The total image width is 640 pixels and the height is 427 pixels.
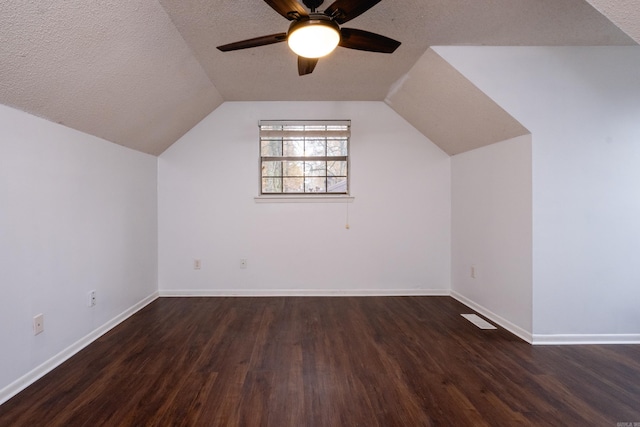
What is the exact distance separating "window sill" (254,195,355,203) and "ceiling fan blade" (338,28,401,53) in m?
1.91

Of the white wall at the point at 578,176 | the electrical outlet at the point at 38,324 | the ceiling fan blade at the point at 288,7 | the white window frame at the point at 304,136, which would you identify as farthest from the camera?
the white window frame at the point at 304,136

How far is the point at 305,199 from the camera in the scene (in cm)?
349

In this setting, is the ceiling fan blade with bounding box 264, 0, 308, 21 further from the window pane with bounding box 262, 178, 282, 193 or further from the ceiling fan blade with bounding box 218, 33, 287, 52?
the window pane with bounding box 262, 178, 282, 193

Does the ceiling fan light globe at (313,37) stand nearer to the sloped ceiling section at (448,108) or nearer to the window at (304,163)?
the sloped ceiling section at (448,108)

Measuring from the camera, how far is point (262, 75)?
109 inches

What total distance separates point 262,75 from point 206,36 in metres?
0.73

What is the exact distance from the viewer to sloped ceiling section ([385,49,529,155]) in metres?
2.37

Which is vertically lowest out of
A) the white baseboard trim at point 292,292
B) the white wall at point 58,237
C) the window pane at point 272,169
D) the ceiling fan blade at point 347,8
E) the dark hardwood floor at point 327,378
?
the dark hardwood floor at point 327,378

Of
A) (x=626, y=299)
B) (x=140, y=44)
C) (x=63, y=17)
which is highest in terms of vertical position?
(x=140, y=44)

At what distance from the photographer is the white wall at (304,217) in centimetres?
346

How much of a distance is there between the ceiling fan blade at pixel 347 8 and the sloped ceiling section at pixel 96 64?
1.16 m

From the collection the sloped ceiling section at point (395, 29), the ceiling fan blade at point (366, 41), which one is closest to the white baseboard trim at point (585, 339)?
the sloped ceiling section at point (395, 29)

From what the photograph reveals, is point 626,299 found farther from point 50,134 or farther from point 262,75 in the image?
point 50,134

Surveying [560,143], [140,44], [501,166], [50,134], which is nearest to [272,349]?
[50,134]
